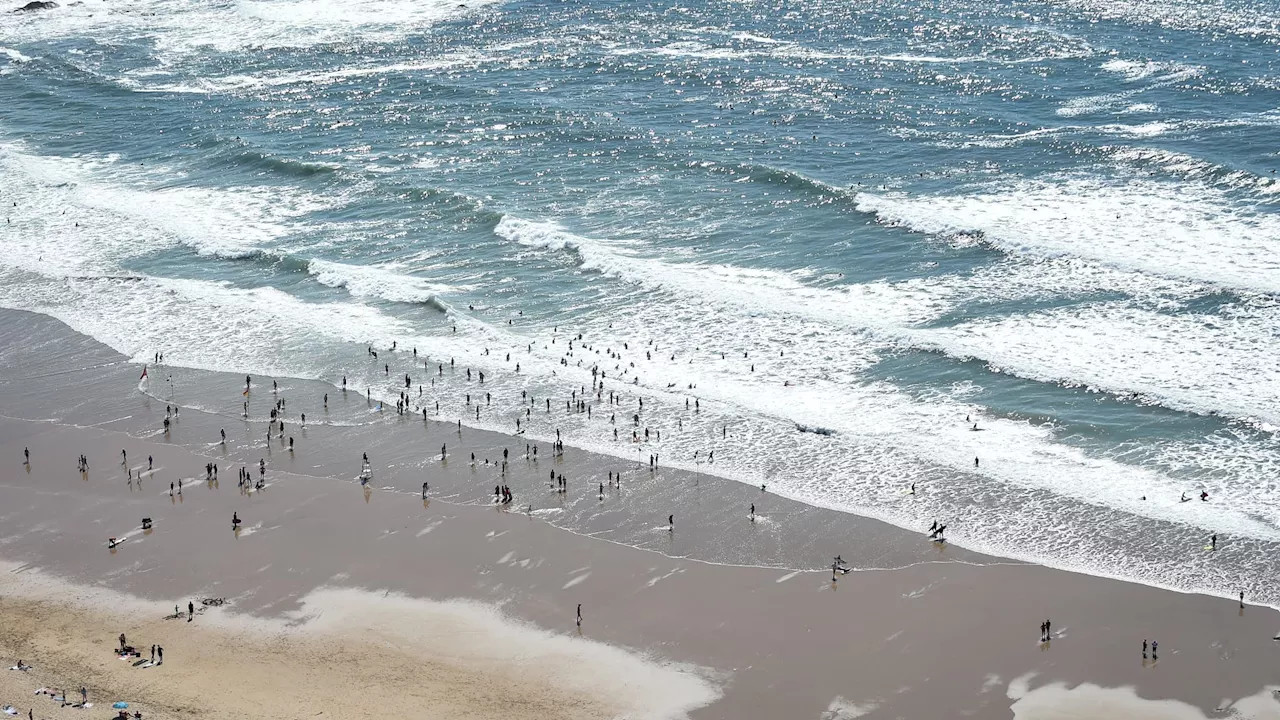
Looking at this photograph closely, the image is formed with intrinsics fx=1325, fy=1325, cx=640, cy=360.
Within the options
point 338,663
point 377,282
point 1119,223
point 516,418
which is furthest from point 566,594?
point 1119,223

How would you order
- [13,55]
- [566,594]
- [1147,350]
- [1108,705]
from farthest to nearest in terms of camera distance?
[13,55], [1147,350], [566,594], [1108,705]

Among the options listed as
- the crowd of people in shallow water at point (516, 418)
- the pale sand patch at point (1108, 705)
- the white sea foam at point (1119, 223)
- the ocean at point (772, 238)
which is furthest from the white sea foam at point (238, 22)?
the pale sand patch at point (1108, 705)

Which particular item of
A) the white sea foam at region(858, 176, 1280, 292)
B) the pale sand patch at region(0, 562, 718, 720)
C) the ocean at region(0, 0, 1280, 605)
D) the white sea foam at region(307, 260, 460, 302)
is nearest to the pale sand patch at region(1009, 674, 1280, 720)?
the ocean at region(0, 0, 1280, 605)

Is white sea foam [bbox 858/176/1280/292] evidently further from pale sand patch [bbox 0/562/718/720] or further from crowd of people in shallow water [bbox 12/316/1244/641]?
pale sand patch [bbox 0/562/718/720]

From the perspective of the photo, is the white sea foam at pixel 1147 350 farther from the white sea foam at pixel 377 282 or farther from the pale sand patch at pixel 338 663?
the pale sand patch at pixel 338 663

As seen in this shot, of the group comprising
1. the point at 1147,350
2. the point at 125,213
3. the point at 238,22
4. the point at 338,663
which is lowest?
the point at 338,663

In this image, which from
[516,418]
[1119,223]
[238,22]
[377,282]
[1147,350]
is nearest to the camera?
[516,418]

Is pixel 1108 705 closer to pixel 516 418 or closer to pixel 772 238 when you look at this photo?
pixel 516 418
